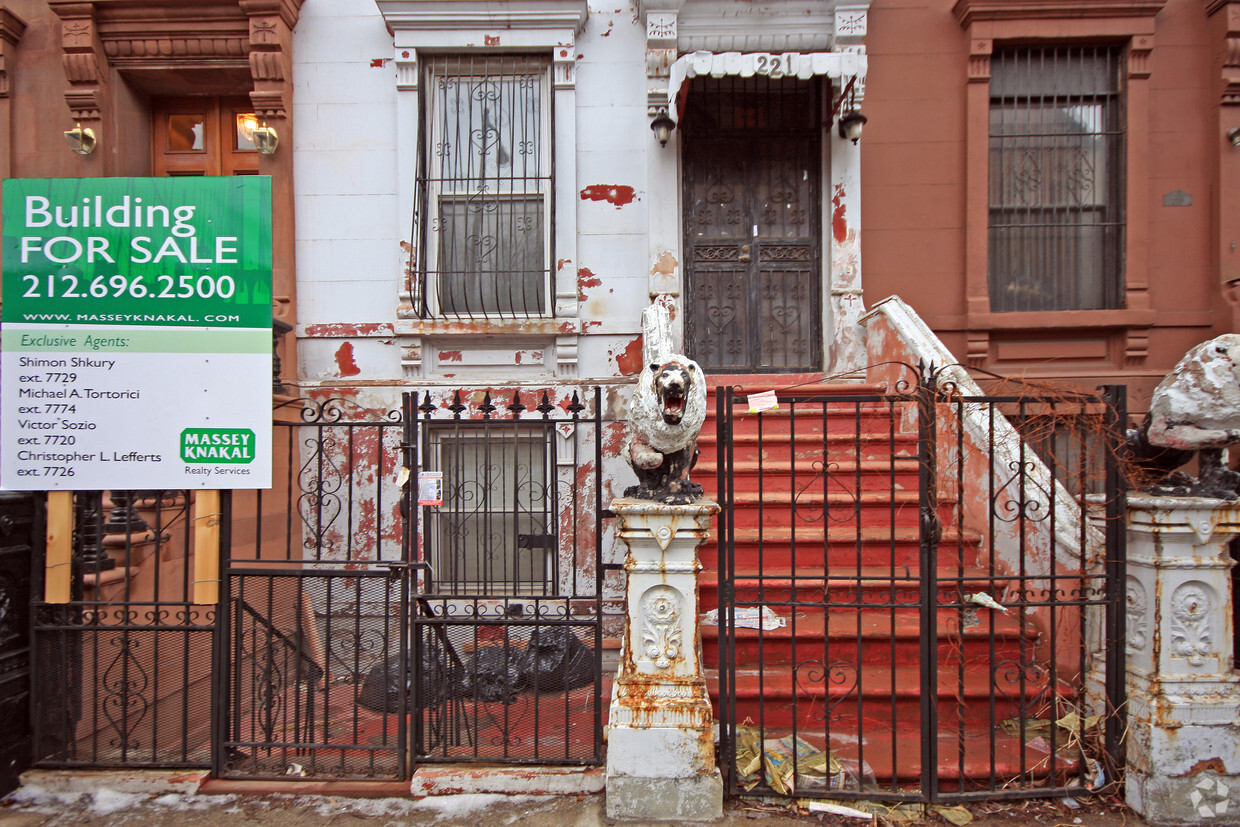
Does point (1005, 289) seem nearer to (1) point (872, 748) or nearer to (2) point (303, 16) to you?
(1) point (872, 748)

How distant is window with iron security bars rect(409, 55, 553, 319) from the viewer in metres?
6.59

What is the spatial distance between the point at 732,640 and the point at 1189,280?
21.0 feet

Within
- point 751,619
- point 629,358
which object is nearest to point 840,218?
point 629,358

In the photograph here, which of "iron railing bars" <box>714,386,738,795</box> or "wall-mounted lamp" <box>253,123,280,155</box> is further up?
"wall-mounted lamp" <box>253,123,280,155</box>

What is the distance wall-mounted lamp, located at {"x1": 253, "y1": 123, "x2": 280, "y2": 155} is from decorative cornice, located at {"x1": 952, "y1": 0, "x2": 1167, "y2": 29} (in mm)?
6718

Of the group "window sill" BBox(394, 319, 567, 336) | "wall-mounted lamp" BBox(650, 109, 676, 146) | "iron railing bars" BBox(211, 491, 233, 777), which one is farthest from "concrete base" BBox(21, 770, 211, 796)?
"wall-mounted lamp" BBox(650, 109, 676, 146)

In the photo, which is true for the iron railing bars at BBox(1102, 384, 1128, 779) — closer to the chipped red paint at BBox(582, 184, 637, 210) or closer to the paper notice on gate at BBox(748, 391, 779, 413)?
the paper notice on gate at BBox(748, 391, 779, 413)

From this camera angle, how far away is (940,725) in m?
3.84

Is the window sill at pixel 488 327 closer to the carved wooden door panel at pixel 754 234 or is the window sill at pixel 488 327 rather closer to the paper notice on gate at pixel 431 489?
the carved wooden door panel at pixel 754 234

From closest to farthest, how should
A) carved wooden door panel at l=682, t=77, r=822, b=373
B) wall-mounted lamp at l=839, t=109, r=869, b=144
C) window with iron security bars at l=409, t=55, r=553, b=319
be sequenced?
wall-mounted lamp at l=839, t=109, r=869, b=144, window with iron security bars at l=409, t=55, r=553, b=319, carved wooden door panel at l=682, t=77, r=822, b=373

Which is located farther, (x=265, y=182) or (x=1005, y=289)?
(x=1005, y=289)

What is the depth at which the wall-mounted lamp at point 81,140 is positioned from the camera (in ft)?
20.2

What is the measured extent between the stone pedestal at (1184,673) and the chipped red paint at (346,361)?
20.1 ft

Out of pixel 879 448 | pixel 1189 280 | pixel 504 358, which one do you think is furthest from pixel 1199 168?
pixel 504 358
